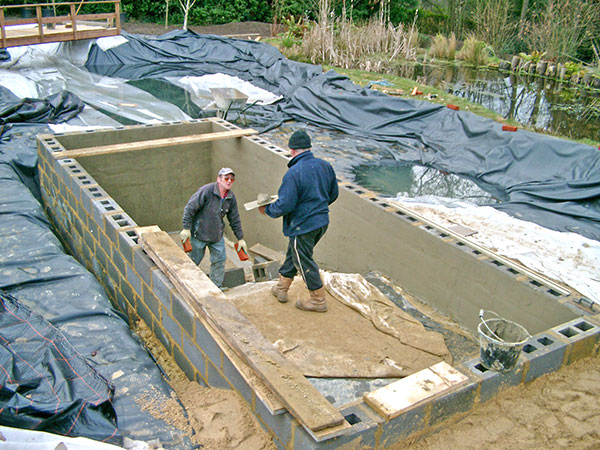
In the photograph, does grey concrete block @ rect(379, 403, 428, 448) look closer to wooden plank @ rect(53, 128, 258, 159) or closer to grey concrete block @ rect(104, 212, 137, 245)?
grey concrete block @ rect(104, 212, 137, 245)

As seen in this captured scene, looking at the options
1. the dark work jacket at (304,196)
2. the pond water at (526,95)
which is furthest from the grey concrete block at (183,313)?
the pond water at (526,95)

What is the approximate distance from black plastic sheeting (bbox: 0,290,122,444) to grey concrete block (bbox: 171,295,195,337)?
2.31 feet

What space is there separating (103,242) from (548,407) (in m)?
4.26

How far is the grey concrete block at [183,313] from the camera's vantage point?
12.6ft

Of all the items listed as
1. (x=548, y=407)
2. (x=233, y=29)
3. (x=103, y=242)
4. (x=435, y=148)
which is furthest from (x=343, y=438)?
(x=233, y=29)

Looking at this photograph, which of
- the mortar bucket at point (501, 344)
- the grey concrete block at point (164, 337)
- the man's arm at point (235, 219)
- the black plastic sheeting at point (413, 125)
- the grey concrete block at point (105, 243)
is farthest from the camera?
the black plastic sheeting at point (413, 125)

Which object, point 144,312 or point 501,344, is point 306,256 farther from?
point 501,344

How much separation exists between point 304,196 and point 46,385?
91.2 inches

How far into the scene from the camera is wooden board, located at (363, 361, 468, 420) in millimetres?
2961

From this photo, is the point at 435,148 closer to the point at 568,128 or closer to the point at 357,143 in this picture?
the point at 357,143

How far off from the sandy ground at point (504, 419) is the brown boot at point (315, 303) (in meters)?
1.37

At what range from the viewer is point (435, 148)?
11492 mm

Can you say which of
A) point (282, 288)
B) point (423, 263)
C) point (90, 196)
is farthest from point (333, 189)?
point (90, 196)

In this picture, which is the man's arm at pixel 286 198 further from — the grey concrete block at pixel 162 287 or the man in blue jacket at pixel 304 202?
the grey concrete block at pixel 162 287
